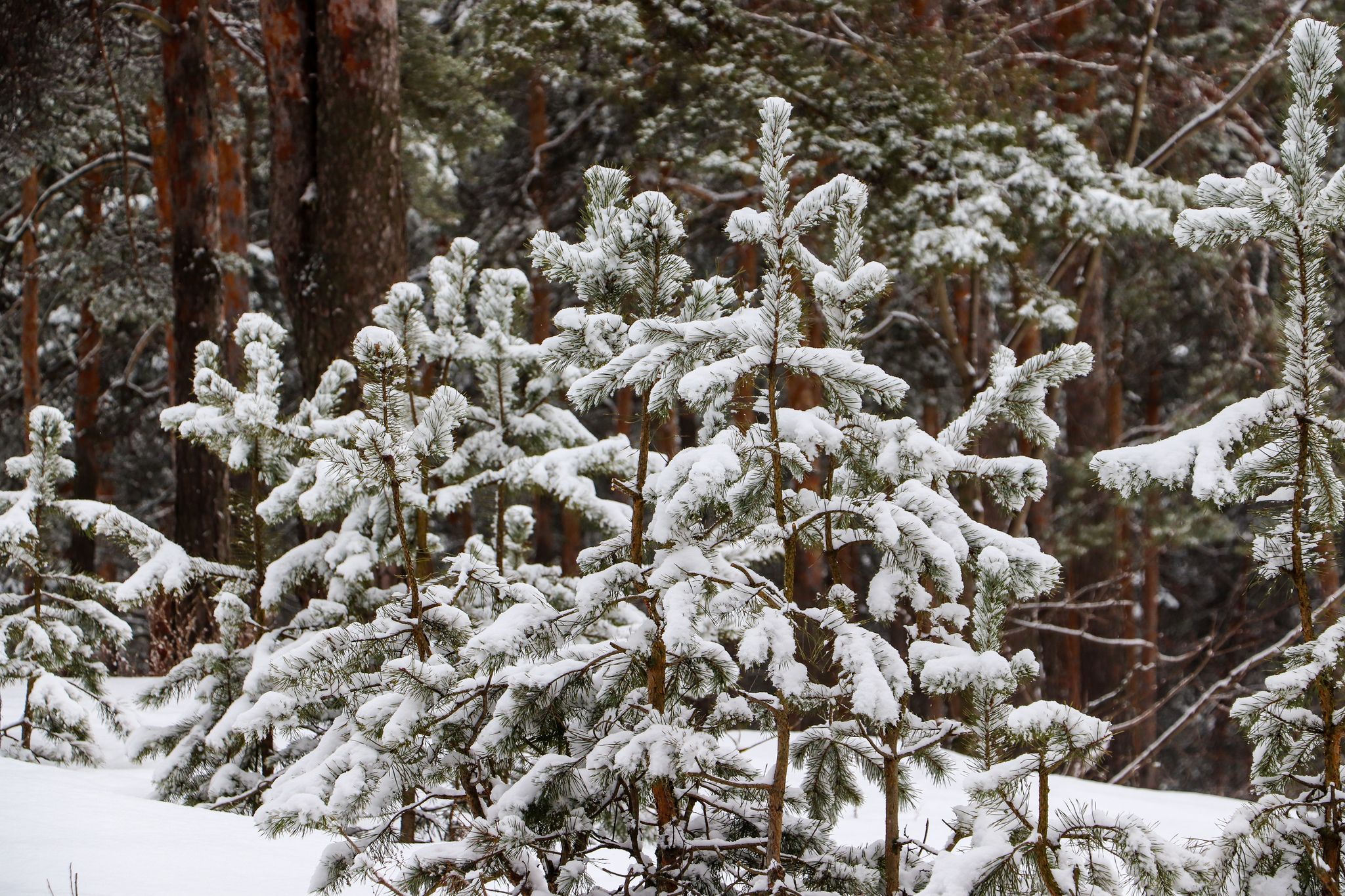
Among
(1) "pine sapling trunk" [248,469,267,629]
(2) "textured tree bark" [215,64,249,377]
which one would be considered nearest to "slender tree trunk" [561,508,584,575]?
(2) "textured tree bark" [215,64,249,377]

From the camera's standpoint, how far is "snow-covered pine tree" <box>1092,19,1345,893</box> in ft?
6.70

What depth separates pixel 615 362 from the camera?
84.0 inches

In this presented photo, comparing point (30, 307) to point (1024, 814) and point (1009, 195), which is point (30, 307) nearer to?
point (1009, 195)

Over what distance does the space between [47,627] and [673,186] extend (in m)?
8.07

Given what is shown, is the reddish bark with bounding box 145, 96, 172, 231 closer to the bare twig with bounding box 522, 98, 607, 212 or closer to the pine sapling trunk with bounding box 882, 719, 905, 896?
the bare twig with bounding box 522, 98, 607, 212

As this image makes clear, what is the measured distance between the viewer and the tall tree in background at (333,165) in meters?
4.66

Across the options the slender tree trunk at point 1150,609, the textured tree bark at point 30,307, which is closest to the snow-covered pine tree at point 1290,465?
the slender tree trunk at point 1150,609

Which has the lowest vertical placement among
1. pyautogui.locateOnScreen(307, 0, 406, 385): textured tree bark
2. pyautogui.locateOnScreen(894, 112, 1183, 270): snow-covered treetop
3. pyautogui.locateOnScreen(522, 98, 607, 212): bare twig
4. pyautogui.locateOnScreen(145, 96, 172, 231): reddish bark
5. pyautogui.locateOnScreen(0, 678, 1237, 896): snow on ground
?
pyautogui.locateOnScreen(0, 678, 1237, 896): snow on ground

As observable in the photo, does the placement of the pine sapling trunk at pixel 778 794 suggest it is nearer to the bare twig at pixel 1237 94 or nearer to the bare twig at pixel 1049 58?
the bare twig at pixel 1049 58

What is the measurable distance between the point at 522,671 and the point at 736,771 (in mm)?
564

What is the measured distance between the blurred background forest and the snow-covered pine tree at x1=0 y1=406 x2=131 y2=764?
0.78 meters

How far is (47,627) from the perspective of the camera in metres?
4.11

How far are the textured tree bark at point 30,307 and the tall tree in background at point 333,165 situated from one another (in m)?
9.35

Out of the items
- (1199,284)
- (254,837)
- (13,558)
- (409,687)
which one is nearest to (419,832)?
(254,837)
